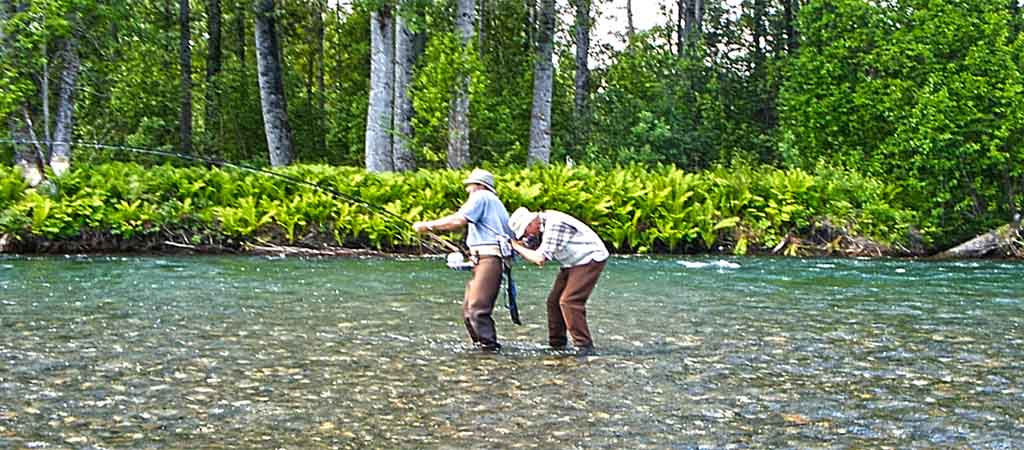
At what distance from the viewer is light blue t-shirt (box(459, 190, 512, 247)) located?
10211 mm

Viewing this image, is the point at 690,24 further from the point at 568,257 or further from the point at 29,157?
the point at 568,257

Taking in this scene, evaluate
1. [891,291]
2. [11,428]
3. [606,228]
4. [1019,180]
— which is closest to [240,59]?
[606,228]

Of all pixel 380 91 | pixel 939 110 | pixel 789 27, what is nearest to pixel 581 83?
pixel 789 27

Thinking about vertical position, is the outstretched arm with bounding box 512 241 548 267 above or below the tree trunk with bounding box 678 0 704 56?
below

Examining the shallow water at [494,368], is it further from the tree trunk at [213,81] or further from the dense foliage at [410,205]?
the tree trunk at [213,81]

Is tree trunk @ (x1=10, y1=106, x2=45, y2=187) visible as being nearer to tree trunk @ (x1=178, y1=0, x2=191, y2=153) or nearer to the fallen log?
tree trunk @ (x1=178, y1=0, x2=191, y2=153)

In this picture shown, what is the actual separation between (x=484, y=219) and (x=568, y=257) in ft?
2.70

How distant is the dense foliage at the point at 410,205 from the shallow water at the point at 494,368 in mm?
5366

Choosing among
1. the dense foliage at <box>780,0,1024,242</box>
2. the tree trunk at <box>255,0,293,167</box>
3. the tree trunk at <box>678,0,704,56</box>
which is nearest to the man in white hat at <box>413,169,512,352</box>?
the dense foliage at <box>780,0,1024,242</box>

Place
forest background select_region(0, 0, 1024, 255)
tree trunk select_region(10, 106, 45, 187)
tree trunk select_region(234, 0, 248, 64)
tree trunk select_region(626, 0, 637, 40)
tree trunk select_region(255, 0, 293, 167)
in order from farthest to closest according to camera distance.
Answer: tree trunk select_region(626, 0, 637, 40) < tree trunk select_region(234, 0, 248, 64) < tree trunk select_region(255, 0, 293, 167) < forest background select_region(0, 0, 1024, 255) < tree trunk select_region(10, 106, 45, 187)

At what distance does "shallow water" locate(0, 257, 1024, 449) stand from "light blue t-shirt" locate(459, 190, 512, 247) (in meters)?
1.01

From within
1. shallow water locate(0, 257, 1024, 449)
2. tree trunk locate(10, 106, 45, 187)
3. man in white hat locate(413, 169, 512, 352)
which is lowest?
shallow water locate(0, 257, 1024, 449)

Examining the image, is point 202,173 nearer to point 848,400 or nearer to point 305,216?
point 305,216

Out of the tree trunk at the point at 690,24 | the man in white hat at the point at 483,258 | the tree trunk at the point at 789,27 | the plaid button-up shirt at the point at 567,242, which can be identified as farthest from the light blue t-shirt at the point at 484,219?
the tree trunk at the point at 789,27
